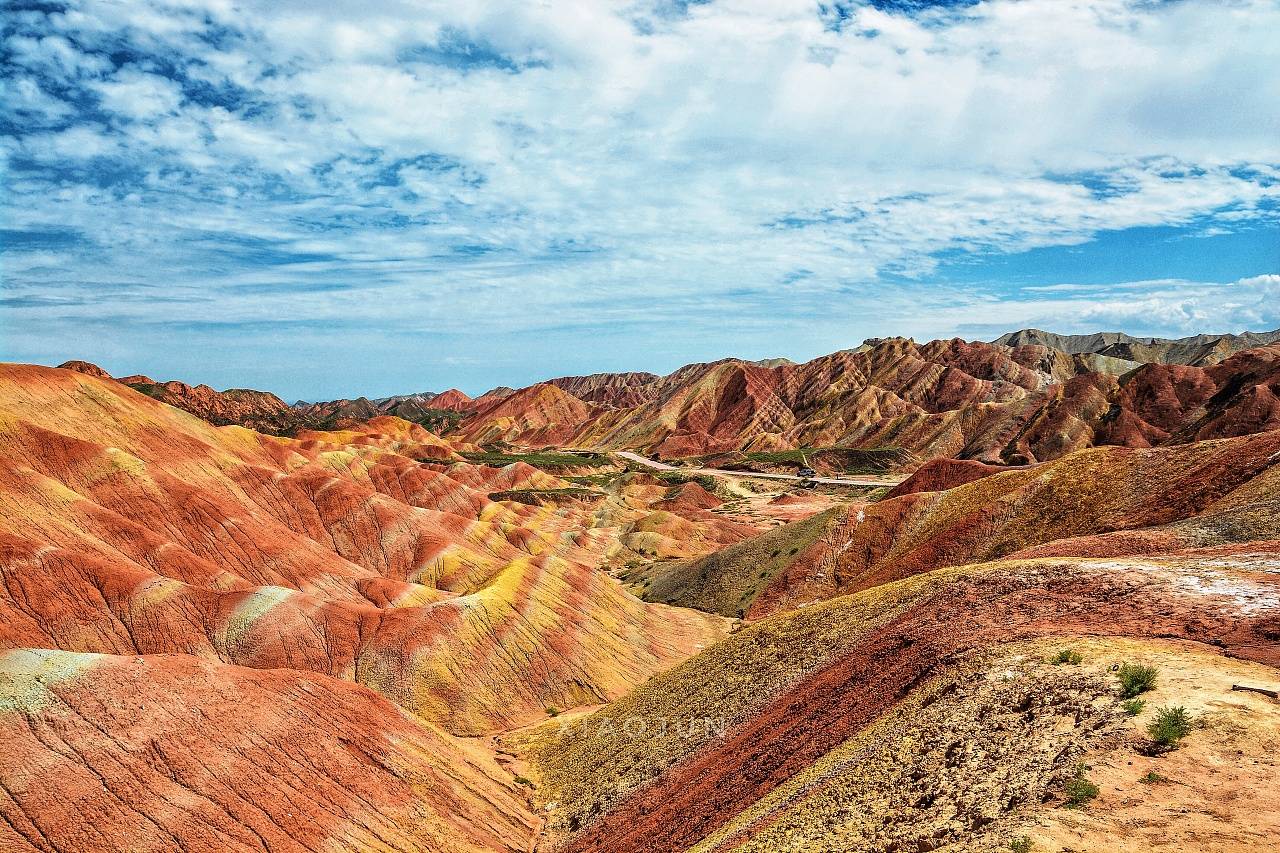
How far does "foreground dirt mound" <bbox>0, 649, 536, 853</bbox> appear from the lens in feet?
60.8

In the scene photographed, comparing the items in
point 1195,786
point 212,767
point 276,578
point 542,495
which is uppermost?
point 1195,786

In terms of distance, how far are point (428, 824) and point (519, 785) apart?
638 centimetres

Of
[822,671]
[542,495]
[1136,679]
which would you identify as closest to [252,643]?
[822,671]

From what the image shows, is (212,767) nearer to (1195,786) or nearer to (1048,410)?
(1195,786)

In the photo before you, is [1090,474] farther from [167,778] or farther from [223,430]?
[223,430]

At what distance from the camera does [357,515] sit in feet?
202

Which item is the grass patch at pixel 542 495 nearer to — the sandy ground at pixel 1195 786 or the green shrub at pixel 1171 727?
the sandy ground at pixel 1195 786

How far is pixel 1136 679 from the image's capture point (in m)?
14.5

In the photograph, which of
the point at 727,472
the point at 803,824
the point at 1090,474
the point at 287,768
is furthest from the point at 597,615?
the point at 727,472

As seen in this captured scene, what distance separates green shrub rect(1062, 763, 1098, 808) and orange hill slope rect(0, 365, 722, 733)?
31039mm

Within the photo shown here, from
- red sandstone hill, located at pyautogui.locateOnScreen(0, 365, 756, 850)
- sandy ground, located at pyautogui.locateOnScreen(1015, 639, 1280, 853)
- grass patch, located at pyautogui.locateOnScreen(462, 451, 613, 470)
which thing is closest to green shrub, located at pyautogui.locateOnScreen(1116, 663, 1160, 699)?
sandy ground, located at pyautogui.locateOnScreen(1015, 639, 1280, 853)

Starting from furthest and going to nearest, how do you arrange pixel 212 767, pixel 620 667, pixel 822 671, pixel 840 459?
pixel 840 459, pixel 620 667, pixel 822 671, pixel 212 767

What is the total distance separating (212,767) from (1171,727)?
23.6m

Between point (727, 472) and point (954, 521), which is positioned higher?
point (954, 521)
